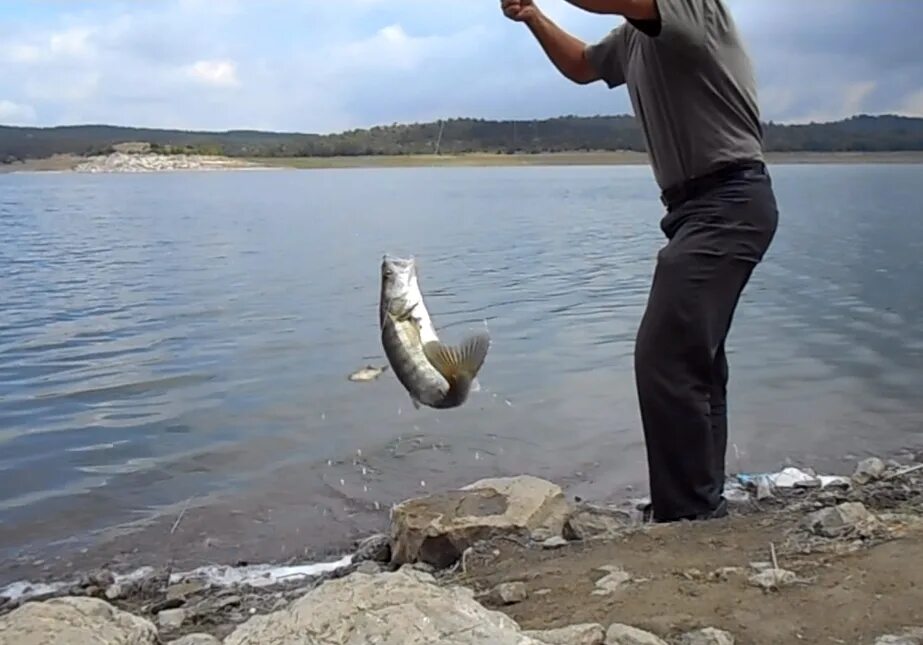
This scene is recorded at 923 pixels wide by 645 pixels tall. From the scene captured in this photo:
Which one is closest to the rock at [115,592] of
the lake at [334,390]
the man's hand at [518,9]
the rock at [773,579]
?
the lake at [334,390]

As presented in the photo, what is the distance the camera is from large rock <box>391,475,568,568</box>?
6.37 metres

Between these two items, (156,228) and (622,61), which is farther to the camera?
(156,228)

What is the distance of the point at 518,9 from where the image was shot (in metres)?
5.27

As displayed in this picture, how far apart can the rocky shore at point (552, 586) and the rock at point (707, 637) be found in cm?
1

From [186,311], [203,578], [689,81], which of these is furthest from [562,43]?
[186,311]

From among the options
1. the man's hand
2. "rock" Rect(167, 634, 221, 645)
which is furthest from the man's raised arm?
"rock" Rect(167, 634, 221, 645)

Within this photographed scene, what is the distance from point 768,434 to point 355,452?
12.8 feet

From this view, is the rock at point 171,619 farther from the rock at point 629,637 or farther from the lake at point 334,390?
the rock at point 629,637

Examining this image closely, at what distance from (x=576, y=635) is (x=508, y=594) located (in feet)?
3.04

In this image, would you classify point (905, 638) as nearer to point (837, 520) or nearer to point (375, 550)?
point (837, 520)

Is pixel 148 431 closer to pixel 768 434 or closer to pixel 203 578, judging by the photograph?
pixel 203 578

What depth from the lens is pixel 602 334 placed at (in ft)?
53.8

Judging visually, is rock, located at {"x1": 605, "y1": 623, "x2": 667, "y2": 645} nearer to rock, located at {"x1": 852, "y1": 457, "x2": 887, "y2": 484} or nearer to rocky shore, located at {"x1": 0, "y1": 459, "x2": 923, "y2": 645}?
rocky shore, located at {"x1": 0, "y1": 459, "x2": 923, "y2": 645}

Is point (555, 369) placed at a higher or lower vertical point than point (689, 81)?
lower
